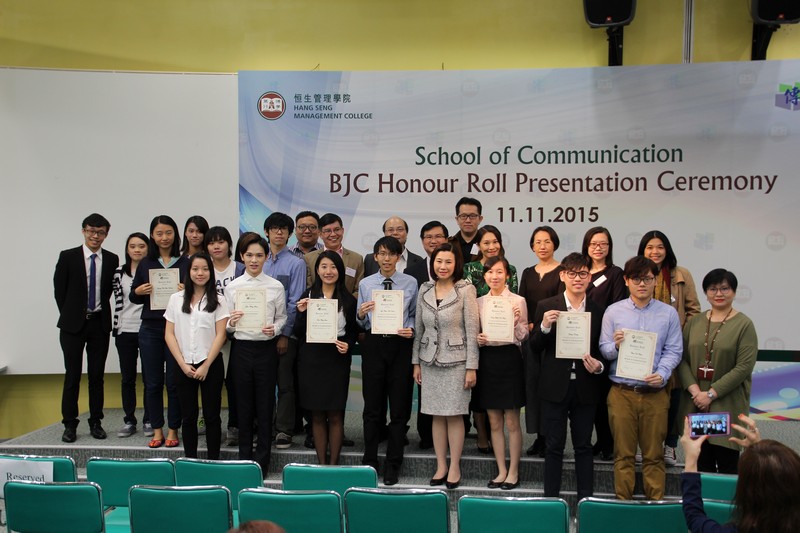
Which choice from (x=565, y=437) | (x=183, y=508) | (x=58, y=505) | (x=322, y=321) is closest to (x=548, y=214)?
(x=565, y=437)

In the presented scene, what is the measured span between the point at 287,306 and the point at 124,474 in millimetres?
1840

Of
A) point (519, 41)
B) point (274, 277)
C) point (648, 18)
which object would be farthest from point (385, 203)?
point (648, 18)

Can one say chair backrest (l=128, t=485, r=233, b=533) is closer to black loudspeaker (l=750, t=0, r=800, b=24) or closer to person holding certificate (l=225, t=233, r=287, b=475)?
person holding certificate (l=225, t=233, r=287, b=475)

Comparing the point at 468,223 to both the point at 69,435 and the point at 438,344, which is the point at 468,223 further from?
the point at 69,435

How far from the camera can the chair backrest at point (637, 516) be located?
2.90 meters

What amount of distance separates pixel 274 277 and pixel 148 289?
927 mm

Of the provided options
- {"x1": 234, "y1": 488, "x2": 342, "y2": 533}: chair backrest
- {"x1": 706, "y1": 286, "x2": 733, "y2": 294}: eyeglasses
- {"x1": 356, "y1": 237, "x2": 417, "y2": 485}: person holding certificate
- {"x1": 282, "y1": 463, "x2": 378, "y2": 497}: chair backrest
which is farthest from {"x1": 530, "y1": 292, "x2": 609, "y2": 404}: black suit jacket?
{"x1": 234, "y1": 488, "x2": 342, "y2": 533}: chair backrest

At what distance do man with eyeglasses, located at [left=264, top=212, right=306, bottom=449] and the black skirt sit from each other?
1.42 meters

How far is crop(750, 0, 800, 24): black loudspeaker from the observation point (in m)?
6.02

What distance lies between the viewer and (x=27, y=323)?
6496mm

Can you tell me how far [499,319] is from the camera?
4395 millimetres

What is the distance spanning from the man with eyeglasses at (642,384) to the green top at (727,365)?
161mm

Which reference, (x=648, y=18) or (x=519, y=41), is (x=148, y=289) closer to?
(x=519, y=41)

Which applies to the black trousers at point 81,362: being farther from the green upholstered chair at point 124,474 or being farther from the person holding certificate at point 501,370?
the person holding certificate at point 501,370
